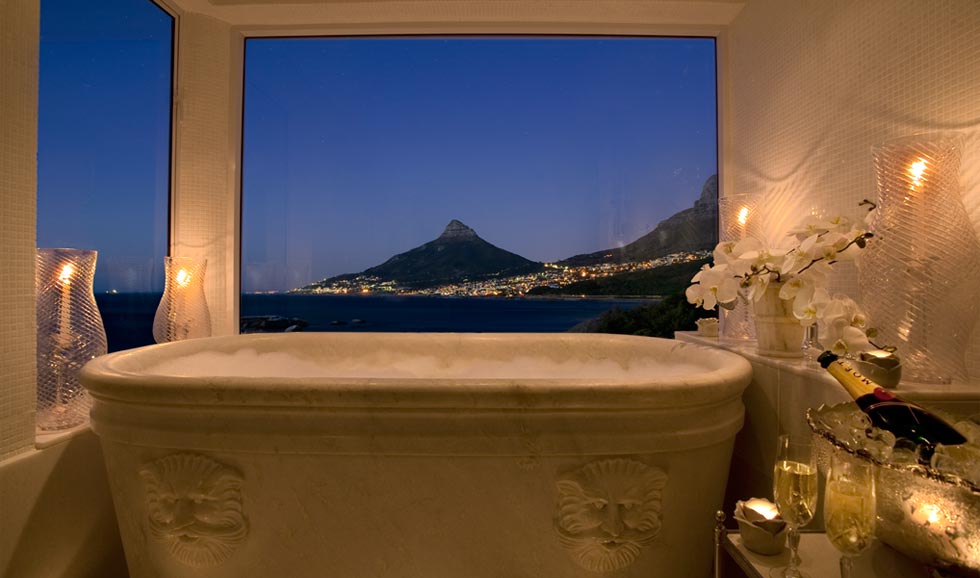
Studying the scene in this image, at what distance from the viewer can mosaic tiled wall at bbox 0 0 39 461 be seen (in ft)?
4.34

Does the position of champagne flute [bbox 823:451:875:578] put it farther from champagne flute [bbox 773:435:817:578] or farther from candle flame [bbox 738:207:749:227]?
candle flame [bbox 738:207:749:227]

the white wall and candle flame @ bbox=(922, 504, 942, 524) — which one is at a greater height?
the white wall

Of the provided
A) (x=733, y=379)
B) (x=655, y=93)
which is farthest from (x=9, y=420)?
(x=655, y=93)

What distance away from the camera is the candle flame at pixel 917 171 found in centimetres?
125

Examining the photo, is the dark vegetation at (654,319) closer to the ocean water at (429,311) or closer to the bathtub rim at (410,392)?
the ocean water at (429,311)

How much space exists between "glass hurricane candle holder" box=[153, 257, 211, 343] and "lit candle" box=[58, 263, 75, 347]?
721 mm

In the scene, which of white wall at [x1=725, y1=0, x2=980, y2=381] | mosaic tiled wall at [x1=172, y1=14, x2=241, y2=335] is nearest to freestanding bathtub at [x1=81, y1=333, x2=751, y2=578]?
white wall at [x1=725, y1=0, x2=980, y2=381]

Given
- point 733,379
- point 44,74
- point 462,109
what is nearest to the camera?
point 733,379

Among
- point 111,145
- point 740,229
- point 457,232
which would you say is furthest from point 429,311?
point 740,229

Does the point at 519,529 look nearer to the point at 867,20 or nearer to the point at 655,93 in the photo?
the point at 867,20

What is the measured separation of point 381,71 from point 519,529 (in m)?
3.69

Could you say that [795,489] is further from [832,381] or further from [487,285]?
[487,285]

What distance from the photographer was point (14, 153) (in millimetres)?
1353

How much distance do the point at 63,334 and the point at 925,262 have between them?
249 cm
